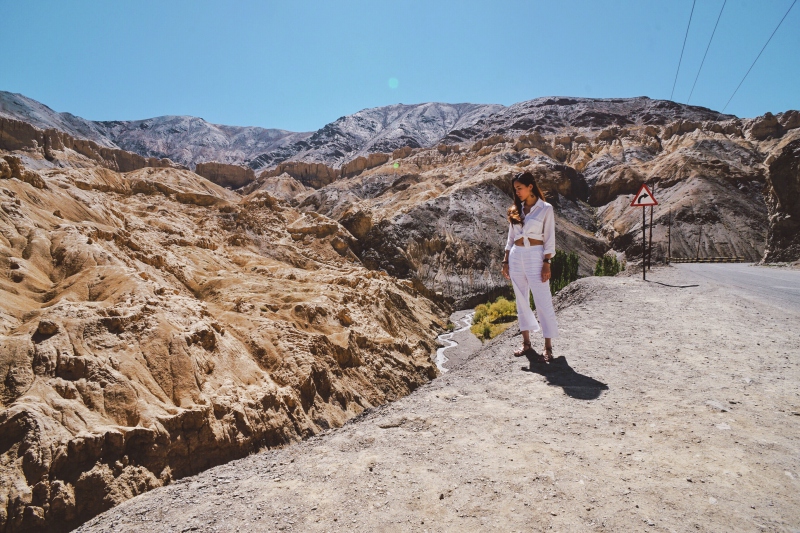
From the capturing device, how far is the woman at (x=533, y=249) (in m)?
5.41

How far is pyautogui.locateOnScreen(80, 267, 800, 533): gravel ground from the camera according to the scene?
2615 millimetres

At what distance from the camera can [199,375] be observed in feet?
34.1

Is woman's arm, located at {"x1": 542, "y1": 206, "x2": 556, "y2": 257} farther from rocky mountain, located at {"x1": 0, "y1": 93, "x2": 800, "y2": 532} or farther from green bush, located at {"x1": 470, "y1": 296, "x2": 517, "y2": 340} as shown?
green bush, located at {"x1": 470, "y1": 296, "x2": 517, "y2": 340}

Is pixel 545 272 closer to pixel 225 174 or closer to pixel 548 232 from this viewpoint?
pixel 548 232

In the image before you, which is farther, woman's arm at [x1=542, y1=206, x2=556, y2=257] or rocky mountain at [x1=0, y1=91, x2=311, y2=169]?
rocky mountain at [x1=0, y1=91, x2=311, y2=169]

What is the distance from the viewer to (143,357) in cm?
963

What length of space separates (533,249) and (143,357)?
916 cm

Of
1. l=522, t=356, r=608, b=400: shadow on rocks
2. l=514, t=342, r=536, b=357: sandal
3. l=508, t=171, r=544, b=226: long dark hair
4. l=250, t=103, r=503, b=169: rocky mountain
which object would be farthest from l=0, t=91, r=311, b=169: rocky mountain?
l=522, t=356, r=608, b=400: shadow on rocks

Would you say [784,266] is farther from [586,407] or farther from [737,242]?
[737,242]

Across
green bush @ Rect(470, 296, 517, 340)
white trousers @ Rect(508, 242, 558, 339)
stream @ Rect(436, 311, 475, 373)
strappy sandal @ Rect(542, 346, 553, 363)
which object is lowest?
stream @ Rect(436, 311, 475, 373)

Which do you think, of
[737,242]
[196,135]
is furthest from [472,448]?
[196,135]

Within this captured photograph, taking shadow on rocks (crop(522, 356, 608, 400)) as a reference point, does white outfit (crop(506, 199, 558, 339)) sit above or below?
above

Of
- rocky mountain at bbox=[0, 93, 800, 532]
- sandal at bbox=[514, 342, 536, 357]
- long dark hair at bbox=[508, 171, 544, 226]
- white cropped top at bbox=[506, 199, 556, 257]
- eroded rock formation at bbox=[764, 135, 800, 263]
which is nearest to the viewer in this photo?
white cropped top at bbox=[506, 199, 556, 257]

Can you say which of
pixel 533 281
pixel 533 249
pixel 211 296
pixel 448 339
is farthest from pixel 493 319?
pixel 533 249
